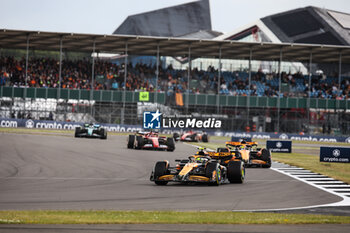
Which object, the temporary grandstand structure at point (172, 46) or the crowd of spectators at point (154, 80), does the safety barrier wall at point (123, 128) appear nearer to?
the crowd of spectators at point (154, 80)

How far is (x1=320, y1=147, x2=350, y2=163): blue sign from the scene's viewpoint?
29.9m

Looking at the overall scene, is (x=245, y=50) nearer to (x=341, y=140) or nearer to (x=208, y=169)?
(x=341, y=140)

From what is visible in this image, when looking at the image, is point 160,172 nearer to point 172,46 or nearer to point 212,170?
point 212,170

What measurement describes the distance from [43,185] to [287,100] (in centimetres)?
5372

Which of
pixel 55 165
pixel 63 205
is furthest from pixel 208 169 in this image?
pixel 55 165

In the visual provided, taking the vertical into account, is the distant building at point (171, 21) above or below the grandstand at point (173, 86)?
above

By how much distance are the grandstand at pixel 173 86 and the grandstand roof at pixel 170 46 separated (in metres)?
0.10

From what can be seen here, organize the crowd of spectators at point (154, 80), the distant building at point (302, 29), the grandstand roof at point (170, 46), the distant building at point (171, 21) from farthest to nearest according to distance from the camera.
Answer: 1. the distant building at point (171, 21)
2. the distant building at point (302, 29)
3. the crowd of spectators at point (154, 80)
4. the grandstand roof at point (170, 46)

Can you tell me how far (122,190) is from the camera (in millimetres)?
14875

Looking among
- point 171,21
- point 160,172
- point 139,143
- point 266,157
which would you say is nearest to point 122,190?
point 160,172

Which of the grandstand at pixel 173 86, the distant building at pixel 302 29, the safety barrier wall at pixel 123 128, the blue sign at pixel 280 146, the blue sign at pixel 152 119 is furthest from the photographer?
the distant building at pixel 302 29

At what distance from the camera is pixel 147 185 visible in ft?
53.5

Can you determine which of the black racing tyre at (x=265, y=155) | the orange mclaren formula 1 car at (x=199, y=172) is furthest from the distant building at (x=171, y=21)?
the orange mclaren formula 1 car at (x=199, y=172)

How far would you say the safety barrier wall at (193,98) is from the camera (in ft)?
208
